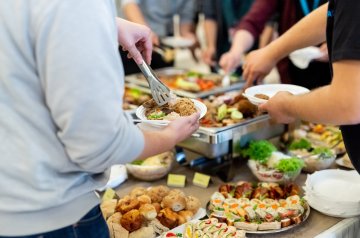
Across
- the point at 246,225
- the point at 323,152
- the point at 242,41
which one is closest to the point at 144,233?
the point at 246,225

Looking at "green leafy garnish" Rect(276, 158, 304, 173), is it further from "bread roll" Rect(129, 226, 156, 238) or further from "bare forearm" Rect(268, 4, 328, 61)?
"bread roll" Rect(129, 226, 156, 238)

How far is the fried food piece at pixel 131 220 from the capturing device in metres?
1.26

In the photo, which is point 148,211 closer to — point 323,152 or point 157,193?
point 157,193

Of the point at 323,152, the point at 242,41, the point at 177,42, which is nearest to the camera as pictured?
the point at 323,152

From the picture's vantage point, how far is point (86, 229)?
98cm

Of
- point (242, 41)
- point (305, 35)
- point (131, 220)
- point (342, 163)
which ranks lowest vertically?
point (342, 163)

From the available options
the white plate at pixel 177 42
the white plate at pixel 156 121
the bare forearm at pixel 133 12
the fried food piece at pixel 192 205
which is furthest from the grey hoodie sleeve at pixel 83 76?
the white plate at pixel 177 42

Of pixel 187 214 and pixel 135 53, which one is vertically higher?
pixel 135 53

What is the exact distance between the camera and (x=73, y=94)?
801 millimetres

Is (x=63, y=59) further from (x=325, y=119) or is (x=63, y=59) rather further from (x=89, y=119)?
(x=325, y=119)

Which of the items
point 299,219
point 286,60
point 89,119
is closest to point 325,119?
point 299,219

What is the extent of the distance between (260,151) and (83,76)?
94 cm

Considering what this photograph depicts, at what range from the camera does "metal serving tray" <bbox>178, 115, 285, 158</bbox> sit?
1567mm

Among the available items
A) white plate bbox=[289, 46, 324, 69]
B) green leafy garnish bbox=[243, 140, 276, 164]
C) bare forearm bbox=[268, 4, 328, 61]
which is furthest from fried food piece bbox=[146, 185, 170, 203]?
white plate bbox=[289, 46, 324, 69]
